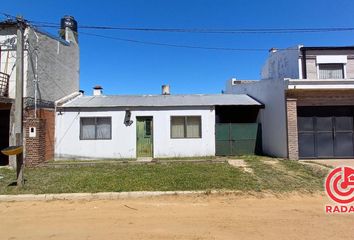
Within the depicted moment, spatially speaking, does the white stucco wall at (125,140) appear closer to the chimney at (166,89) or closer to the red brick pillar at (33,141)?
the red brick pillar at (33,141)

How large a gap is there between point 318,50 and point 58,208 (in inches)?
670

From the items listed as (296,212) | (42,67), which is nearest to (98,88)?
(42,67)

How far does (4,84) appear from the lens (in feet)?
42.4

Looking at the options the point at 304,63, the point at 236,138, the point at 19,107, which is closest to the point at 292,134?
Answer: the point at 236,138

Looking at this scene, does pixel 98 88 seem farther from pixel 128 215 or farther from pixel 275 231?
pixel 275 231

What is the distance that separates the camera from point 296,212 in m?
6.85

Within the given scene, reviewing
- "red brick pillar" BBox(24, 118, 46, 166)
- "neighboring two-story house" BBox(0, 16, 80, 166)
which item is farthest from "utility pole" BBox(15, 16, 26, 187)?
"red brick pillar" BBox(24, 118, 46, 166)

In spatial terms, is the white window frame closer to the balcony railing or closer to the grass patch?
the grass patch

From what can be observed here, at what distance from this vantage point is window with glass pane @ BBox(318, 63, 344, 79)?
18.4 m

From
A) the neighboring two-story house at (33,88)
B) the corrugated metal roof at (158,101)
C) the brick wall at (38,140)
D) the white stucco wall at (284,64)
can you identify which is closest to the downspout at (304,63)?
the white stucco wall at (284,64)

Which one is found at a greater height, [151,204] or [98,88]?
[98,88]

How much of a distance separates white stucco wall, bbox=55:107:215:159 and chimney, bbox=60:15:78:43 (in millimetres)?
5140

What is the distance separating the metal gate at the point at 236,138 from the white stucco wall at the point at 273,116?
24.5 inches

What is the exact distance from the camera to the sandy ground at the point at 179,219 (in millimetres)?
5418
